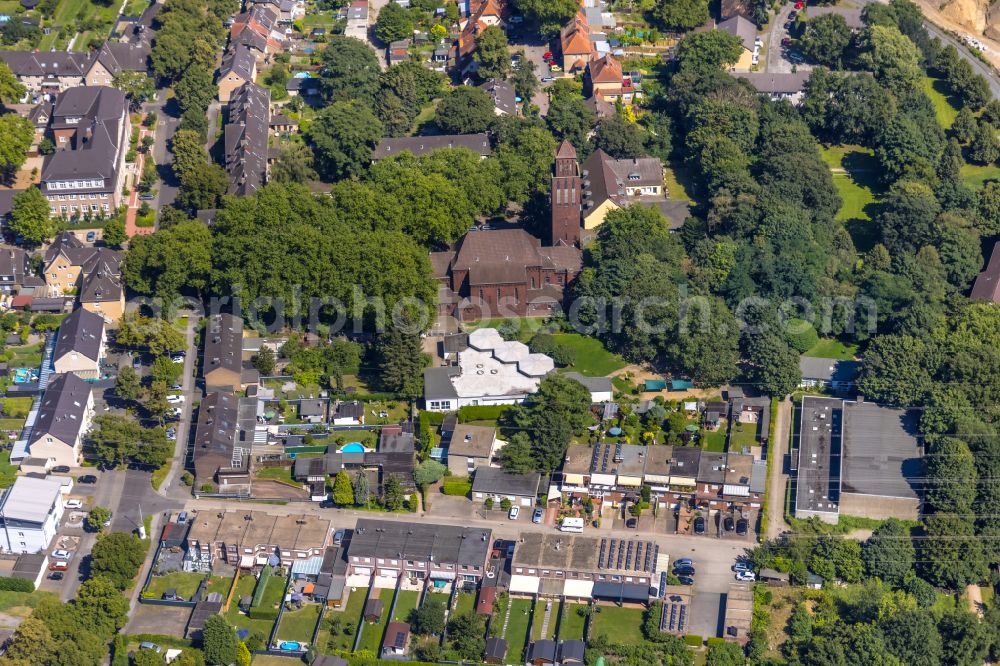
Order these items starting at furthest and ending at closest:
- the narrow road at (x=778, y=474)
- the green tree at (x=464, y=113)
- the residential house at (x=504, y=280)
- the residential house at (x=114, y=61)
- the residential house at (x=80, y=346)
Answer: the residential house at (x=114, y=61) < the green tree at (x=464, y=113) < the residential house at (x=504, y=280) < the residential house at (x=80, y=346) < the narrow road at (x=778, y=474)

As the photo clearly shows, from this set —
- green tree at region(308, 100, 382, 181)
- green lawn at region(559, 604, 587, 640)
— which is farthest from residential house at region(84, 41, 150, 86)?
green lawn at region(559, 604, 587, 640)

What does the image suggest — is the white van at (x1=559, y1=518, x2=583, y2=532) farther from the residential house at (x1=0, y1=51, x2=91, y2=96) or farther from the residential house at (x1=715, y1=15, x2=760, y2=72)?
the residential house at (x1=0, y1=51, x2=91, y2=96)

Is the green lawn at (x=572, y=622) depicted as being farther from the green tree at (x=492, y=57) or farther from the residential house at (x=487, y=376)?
the green tree at (x=492, y=57)

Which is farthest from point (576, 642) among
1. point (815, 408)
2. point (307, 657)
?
point (815, 408)

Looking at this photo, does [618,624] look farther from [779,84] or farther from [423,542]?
[779,84]

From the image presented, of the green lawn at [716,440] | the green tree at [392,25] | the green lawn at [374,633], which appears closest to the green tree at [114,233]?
the green tree at [392,25]

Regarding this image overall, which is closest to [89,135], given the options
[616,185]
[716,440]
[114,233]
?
[114,233]
